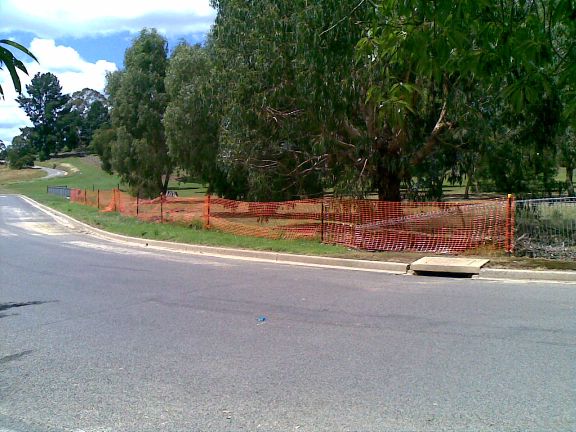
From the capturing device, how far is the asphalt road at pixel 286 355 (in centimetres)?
502

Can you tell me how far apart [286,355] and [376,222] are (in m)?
10.7

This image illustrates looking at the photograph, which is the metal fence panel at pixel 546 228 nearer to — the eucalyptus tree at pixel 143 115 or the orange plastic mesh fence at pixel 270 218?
the orange plastic mesh fence at pixel 270 218

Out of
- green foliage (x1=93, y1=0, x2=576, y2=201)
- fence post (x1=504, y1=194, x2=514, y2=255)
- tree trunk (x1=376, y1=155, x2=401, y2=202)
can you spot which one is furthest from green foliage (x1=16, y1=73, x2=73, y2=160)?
fence post (x1=504, y1=194, x2=514, y2=255)

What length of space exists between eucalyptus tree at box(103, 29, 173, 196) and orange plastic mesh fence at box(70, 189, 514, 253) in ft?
62.6

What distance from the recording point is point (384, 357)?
261 inches

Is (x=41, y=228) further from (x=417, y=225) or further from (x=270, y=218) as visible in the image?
(x=417, y=225)

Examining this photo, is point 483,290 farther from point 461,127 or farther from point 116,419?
point 461,127

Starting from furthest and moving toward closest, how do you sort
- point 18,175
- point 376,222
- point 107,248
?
point 18,175 → point 107,248 → point 376,222

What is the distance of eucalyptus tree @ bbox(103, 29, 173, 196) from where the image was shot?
134 ft

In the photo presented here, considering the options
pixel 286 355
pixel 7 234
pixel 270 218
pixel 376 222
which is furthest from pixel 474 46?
pixel 7 234

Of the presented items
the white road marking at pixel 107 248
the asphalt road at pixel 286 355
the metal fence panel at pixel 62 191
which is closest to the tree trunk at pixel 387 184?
the white road marking at pixel 107 248

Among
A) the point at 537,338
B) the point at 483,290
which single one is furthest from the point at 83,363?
the point at 483,290

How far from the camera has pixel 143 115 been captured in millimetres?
40406

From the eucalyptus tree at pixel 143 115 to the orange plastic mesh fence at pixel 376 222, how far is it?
62.6ft
